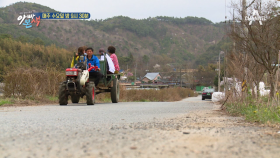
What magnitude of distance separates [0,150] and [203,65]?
431 ft

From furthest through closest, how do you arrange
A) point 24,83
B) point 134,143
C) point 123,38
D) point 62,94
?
point 123,38 → point 24,83 → point 62,94 → point 134,143

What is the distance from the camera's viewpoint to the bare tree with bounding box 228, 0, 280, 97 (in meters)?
13.1

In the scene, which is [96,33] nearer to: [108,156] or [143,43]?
[143,43]

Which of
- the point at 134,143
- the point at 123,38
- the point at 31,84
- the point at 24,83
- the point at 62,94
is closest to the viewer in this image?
the point at 134,143

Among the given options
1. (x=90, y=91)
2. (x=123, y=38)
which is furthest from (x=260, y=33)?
(x=123, y=38)

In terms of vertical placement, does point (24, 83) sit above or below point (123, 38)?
below

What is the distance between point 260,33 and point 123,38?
156343mm

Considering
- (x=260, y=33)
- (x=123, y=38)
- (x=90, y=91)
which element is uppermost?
(x=123, y=38)

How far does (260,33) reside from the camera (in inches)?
532

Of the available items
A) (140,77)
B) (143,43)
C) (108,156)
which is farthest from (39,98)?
(143,43)

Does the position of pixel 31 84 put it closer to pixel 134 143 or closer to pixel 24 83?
pixel 24 83

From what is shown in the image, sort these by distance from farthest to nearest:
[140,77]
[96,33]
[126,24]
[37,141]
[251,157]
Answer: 1. [126,24]
2. [96,33]
3. [140,77]
4. [37,141]
5. [251,157]

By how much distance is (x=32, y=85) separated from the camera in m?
13.1

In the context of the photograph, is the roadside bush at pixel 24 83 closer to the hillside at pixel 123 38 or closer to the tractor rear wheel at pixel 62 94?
the tractor rear wheel at pixel 62 94
